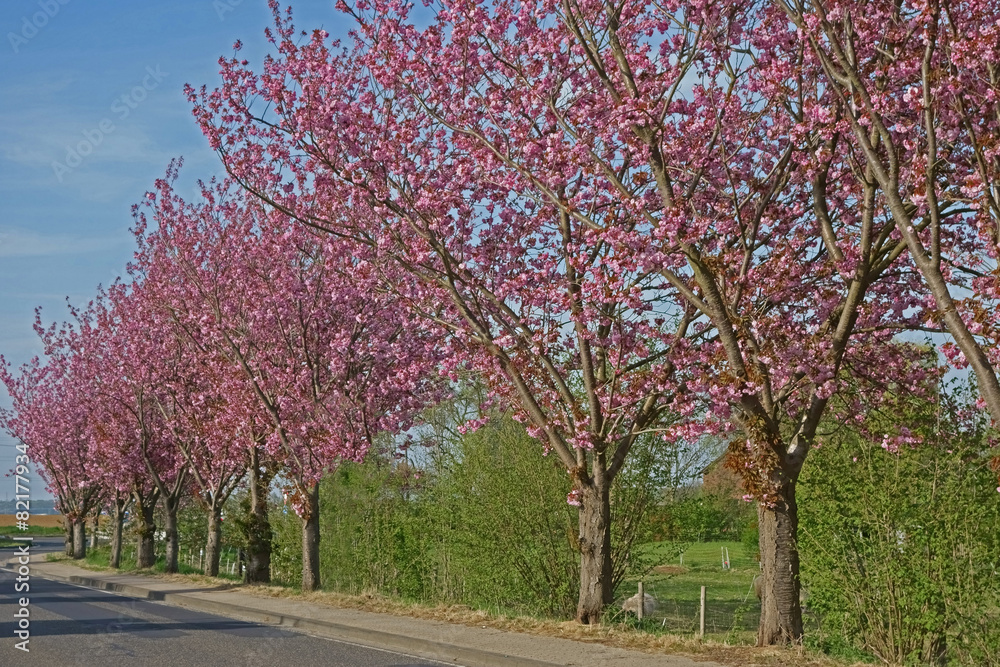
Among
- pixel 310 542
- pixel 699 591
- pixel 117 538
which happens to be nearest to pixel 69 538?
pixel 117 538

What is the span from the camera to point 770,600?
11312mm

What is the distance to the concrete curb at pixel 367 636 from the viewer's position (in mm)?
11117

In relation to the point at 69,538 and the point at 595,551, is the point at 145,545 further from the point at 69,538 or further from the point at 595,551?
the point at 595,551

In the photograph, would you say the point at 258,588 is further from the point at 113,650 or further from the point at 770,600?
the point at 770,600

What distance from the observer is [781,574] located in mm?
11281

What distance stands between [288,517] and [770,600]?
65.1 feet

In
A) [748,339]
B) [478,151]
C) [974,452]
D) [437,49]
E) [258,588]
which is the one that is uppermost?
[437,49]

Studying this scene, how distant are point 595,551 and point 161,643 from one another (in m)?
5.80

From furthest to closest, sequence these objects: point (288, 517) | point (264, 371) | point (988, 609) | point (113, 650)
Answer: point (288, 517) → point (264, 371) → point (113, 650) → point (988, 609)

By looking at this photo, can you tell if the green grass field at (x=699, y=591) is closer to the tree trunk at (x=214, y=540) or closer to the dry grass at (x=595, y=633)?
the dry grass at (x=595, y=633)

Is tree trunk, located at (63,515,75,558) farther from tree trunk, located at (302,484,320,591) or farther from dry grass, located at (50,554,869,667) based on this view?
dry grass, located at (50,554,869,667)

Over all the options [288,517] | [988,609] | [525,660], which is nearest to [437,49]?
[525,660]

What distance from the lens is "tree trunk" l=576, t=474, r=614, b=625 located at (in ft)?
44.5

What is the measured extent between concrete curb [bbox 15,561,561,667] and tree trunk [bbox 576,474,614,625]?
2.36 metres
